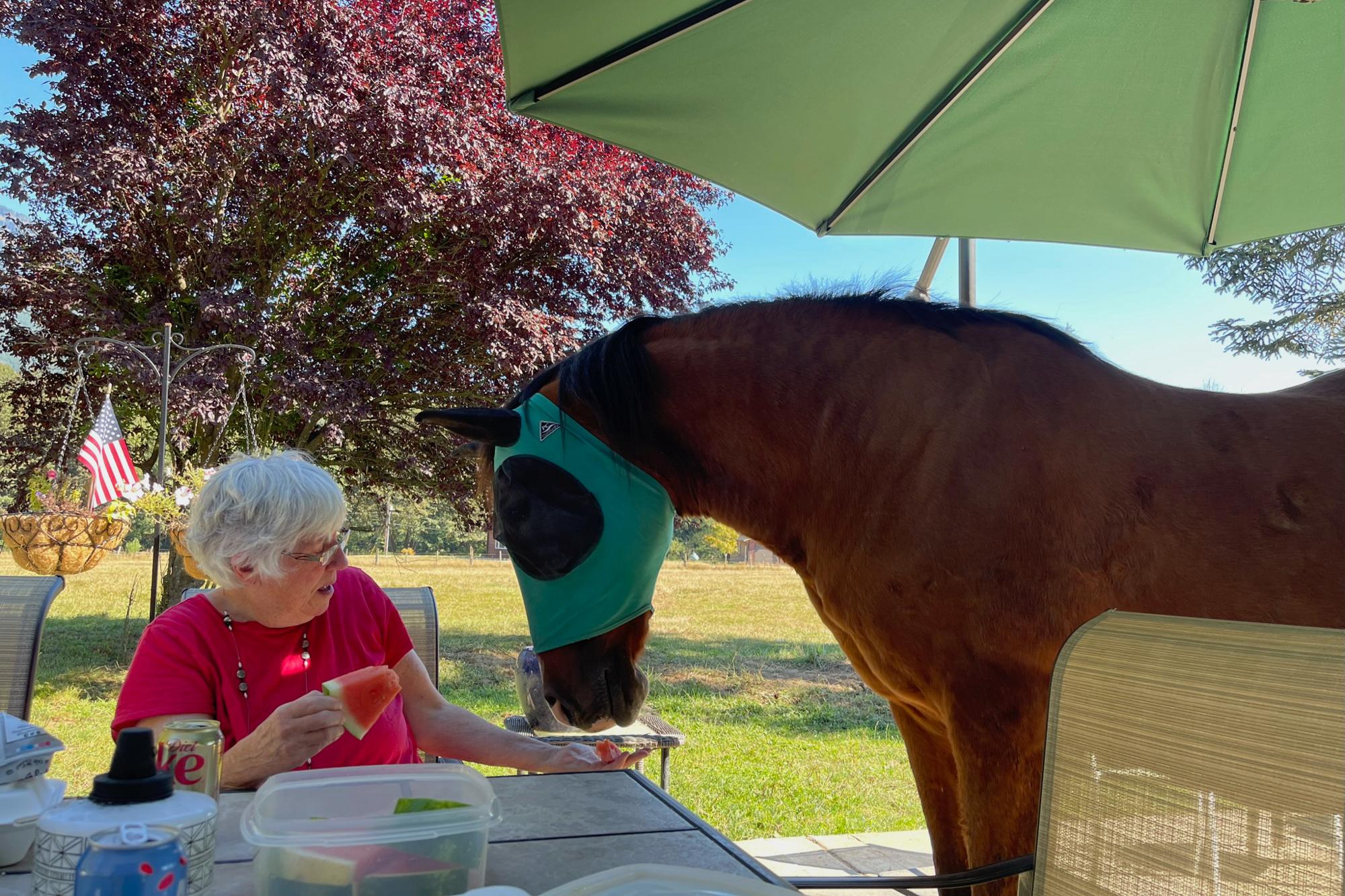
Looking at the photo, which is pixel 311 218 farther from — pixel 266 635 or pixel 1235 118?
pixel 1235 118

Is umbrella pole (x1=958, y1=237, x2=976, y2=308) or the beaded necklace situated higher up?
umbrella pole (x1=958, y1=237, x2=976, y2=308)

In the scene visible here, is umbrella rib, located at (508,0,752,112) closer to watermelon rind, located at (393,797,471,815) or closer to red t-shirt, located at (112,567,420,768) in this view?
red t-shirt, located at (112,567,420,768)

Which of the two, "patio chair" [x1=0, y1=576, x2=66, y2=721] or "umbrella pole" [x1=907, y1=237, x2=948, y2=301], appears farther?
"umbrella pole" [x1=907, y1=237, x2=948, y2=301]

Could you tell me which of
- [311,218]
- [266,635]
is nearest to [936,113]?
[266,635]

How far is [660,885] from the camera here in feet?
2.17

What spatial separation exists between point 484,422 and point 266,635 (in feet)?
1.87

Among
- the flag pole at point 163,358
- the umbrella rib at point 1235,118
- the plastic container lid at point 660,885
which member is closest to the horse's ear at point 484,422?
the plastic container lid at point 660,885

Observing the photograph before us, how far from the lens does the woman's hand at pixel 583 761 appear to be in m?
1.48

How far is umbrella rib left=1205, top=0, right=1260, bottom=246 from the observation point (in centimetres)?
180

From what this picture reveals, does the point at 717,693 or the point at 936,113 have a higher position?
the point at 936,113

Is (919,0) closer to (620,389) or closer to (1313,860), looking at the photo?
(620,389)

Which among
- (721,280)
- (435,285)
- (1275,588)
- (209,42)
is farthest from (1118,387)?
(209,42)

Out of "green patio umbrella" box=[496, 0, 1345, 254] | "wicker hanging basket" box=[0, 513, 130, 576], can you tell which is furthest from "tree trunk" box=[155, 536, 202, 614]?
"green patio umbrella" box=[496, 0, 1345, 254]

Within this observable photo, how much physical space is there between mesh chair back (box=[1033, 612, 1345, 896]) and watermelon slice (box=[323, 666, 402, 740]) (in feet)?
2.86
